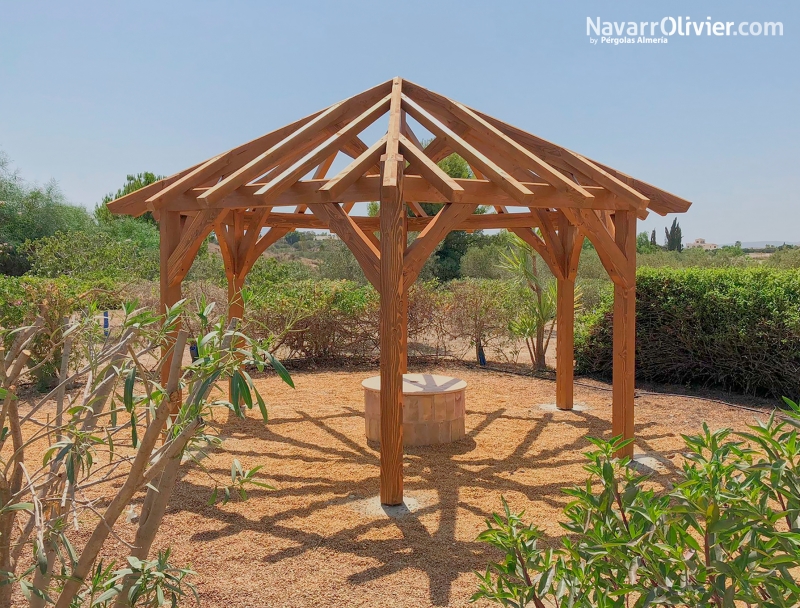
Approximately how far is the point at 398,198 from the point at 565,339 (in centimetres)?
421

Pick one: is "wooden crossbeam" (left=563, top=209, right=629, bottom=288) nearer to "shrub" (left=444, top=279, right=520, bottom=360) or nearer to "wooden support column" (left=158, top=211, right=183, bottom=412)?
"wooden support column" (left=158, top=211, right=183, bottom=412)

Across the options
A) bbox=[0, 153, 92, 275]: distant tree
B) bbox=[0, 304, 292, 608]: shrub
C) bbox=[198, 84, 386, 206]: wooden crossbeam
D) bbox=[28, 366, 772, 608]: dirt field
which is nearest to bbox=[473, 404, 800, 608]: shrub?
bbox=[0, 304, 292, 608]: shrub

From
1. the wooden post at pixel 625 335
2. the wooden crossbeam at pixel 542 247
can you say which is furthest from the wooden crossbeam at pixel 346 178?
the wooden crossbeam at pixel 542 247

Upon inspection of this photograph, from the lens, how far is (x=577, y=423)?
728 centimetres

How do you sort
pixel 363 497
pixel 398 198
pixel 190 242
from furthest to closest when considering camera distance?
1. pixel 190 242
2. pixel 363 497
3. pixel 398 198

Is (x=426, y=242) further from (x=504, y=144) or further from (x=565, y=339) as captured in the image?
(x=565, y=339)

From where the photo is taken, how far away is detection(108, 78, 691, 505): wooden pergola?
4547 millimetres

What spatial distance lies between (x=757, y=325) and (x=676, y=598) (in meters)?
8.15

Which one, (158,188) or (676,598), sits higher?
(158,188)

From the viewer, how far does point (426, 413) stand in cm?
639

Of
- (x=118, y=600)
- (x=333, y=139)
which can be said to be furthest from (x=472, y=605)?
(x=333, y=139)

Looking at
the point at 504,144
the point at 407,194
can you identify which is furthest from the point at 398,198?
the point at 504,144

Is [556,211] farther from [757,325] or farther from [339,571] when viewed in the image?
[339,571]

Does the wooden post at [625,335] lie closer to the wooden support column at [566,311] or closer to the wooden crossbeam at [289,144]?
the wooden support column at [566,311]
